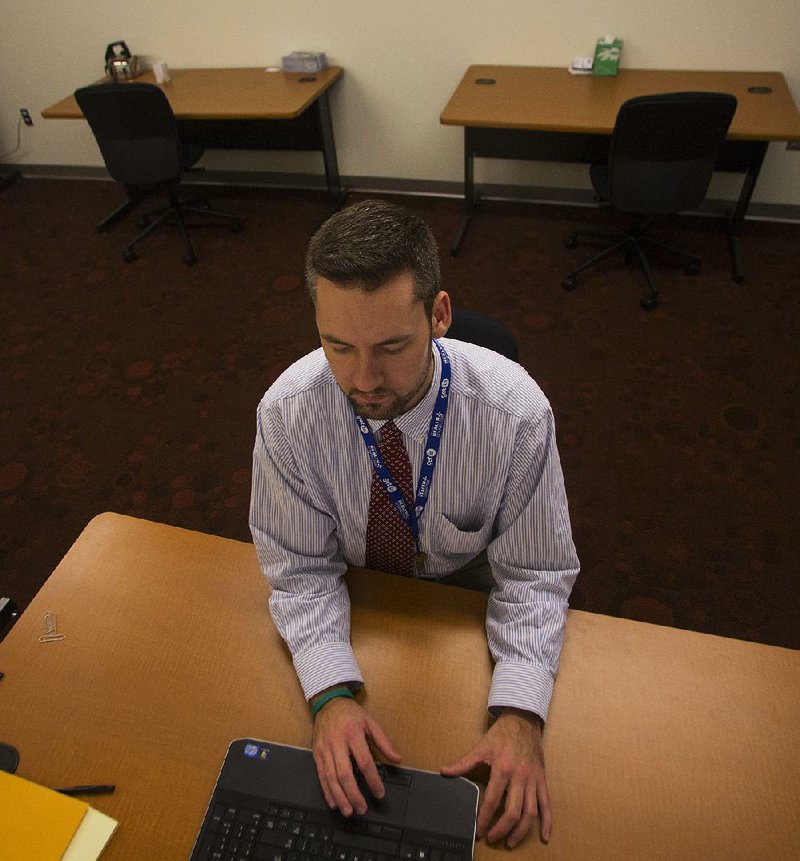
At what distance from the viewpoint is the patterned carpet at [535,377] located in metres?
2.27

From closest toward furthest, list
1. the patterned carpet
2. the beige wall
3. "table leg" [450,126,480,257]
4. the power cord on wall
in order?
the patterned carpet → the beige wall → "table leg" [450,126,480,257] → the power cord on wall

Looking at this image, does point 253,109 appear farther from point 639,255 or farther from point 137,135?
point 639,255

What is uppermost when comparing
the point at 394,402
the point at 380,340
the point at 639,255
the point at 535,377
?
the point at 380,340

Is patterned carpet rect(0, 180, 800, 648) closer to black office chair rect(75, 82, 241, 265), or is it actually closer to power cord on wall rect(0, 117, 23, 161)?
black office chair rect(75, 82, 241, 265)

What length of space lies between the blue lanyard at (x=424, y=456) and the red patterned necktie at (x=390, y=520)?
10 millimetres

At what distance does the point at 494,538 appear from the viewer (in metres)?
1.31

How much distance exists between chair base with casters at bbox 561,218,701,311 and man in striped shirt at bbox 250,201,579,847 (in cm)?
236

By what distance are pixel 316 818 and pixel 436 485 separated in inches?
23.0

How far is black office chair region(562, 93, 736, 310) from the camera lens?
2.64 metres

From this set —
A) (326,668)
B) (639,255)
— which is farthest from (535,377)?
(326,668)

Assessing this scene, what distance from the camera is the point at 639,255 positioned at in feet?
11.1

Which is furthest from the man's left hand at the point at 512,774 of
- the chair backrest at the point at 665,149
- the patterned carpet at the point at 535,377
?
the chair backrest at the point at 665,149

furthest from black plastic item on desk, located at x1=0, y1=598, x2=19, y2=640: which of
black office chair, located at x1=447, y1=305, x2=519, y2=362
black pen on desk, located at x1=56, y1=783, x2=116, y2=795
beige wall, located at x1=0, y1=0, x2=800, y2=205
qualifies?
beige wall, located at x1=0, y1=0, x2=800, y2=205

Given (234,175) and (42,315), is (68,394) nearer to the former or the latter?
(42,315)
